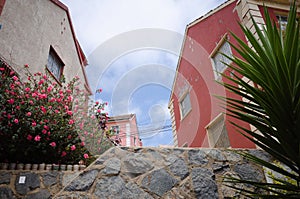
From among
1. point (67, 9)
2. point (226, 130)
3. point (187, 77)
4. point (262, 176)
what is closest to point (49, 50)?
point (67, 9)

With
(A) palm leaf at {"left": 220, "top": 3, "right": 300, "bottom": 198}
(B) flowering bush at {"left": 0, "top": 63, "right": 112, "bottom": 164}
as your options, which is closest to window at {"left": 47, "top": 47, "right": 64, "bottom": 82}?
(B) flowering bush at {"left": 0, "top": 63, "right": 112, "bottom": 164}

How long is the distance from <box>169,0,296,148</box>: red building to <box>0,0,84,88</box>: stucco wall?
4.16 meters

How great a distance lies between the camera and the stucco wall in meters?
4.27

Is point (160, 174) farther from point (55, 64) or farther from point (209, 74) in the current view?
point (55, 64)

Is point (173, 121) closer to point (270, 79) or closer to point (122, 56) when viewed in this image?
point (122, 56)

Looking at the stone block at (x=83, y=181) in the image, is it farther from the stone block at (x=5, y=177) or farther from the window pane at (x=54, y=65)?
the window pane at (x=54, y=65)

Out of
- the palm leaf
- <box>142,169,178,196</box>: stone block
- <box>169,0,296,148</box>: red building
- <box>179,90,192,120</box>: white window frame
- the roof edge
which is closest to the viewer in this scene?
the palm leaf

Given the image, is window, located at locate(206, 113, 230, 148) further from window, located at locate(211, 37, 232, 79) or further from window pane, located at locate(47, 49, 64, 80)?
window pane, located at locate(47, 49, 64, 80)

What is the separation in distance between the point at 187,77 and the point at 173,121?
209 centimetres

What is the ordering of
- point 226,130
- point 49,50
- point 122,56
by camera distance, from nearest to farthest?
point 122,56
point 226,130
point 49,50

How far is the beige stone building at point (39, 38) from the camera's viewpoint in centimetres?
428

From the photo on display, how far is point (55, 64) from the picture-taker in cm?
632

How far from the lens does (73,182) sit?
87.1 inches

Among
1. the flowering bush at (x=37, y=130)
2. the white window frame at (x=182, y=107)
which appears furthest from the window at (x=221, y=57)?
the flowering bush at (x=37, y=130)
